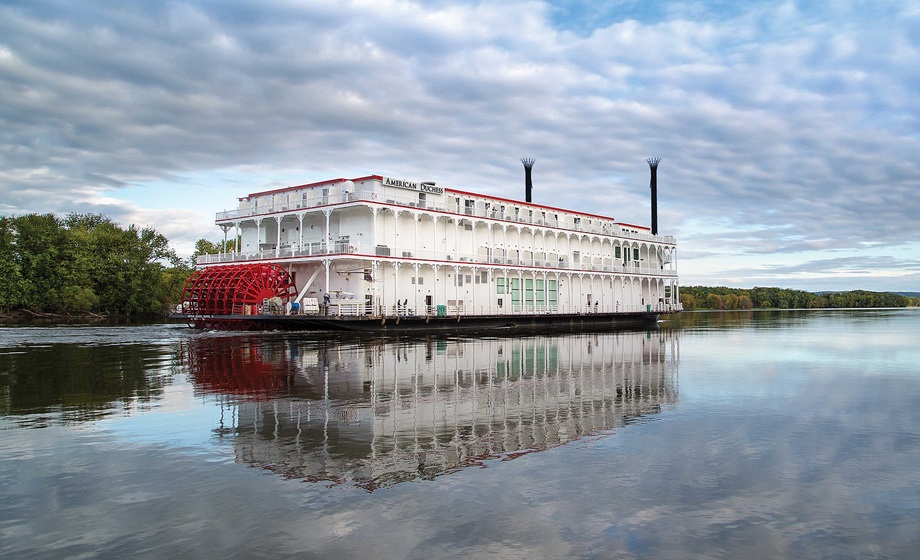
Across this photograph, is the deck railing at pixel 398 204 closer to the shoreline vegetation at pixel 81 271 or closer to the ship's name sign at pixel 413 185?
the ship's name sign at pixel 413 185

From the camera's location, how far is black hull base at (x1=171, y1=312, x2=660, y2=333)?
35906mm

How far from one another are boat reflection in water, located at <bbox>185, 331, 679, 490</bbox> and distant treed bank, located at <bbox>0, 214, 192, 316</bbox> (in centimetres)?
5295

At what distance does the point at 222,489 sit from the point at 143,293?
72.8 meters

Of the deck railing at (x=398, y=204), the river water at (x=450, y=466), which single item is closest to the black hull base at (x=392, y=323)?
the deck railing at (x=398, y=204)

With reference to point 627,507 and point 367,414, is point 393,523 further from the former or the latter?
point 367,414

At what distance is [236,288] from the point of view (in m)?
36.7

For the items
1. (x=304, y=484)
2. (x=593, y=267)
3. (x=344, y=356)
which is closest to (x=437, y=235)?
(x=593, y=267)

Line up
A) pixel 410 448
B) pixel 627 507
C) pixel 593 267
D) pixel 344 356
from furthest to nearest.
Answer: pixel 593 267, pixel 344 356, pixel 410 448, pixel 627 507

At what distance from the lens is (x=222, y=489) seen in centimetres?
723

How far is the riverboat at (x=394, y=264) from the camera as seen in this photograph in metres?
37.9

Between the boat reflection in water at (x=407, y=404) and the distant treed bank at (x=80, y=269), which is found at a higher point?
the distant treed bank at (x=80, y=269)

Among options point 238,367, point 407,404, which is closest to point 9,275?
point 238,367

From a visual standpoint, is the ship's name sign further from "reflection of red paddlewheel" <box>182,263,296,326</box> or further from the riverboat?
"reflection of red paddlewheel" <box>182,263,296,326</box>

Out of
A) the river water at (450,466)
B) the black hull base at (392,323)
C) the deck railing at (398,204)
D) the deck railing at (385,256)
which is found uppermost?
the deck railing at (398,204)
